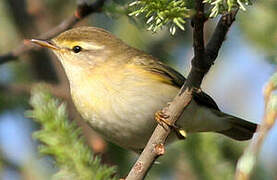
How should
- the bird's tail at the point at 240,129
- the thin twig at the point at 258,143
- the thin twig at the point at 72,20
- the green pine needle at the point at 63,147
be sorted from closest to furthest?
the thin twig at the point at 258,143 → the green pine needle at the point at 63,147 → the thin twig at the point at 72,20 → the bird's tail at the point at 240,129

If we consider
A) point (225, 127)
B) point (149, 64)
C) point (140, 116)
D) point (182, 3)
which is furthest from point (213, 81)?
point (182, 3)

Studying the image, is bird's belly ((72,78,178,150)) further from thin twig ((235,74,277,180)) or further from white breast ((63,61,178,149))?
thin twig ((235,74,277,180))

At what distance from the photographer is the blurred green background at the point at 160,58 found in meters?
2.69

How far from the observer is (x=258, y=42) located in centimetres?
311

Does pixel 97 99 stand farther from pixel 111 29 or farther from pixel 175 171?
pixel 111 29

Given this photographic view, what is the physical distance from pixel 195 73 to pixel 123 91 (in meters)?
1.28

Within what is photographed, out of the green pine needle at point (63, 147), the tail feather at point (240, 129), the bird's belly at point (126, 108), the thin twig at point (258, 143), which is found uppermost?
the thin twig at point (258, 143)

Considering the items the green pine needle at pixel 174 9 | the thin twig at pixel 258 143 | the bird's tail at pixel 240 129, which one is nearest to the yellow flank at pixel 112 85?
the bird's tail at pixel 240 129

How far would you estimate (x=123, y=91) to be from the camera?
3072 millimetres

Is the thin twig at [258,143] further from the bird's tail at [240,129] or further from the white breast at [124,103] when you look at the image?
the bird's tail at [240,129]

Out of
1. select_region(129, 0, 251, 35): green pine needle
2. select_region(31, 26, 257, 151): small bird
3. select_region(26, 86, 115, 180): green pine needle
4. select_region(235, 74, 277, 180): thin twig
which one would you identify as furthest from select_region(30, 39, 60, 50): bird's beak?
select_region(235, 74, 277, 180): thin twig

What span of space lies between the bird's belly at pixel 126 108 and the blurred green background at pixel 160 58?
0.83ft

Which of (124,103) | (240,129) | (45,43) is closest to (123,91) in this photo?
(124,103)

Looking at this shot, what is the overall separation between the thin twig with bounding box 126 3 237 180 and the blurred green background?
0.53m
